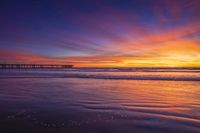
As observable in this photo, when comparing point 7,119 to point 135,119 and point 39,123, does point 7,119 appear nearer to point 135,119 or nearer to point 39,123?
point 39,123

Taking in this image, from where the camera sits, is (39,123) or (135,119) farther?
(135,119)

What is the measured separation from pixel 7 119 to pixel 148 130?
2.88 meters

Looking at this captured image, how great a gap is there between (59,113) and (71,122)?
782 millimetres

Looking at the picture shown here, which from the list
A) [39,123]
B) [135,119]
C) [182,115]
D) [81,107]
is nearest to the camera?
[39,123]

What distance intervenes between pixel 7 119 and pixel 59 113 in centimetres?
112

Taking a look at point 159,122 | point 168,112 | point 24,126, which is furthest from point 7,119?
point 168,112

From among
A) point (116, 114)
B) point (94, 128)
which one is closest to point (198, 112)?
point (116, 114)

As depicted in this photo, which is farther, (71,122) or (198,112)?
(198,112)

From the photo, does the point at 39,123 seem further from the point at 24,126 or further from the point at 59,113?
the point at 59,113

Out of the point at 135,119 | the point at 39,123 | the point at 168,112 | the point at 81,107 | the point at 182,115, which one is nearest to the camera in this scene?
the point at 39,123

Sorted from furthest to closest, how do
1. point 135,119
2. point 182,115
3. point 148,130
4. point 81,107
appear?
1. point 81,107
2. point 182,115
3. point 135,119
4. point 148,130

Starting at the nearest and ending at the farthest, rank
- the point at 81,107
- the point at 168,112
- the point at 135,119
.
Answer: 1. the point at 135,119
2. the point at 168,112
3. the point at 81,107

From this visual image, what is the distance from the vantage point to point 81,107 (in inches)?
193

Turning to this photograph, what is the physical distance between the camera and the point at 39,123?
3490mm
